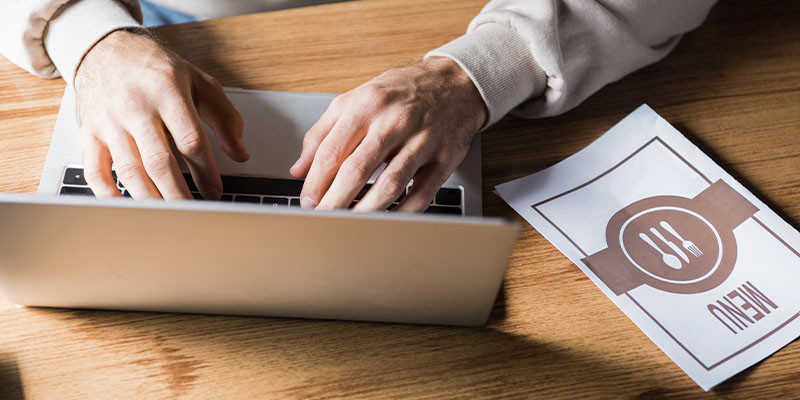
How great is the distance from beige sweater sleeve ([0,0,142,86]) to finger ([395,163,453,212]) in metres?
0.39

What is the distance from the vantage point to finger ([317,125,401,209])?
0.61 metres

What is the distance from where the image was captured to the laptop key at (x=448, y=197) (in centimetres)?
66

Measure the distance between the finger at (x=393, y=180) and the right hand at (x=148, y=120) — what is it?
15 cm

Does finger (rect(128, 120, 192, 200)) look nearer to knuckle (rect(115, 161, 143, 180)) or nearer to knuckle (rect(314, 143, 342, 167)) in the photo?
knuckle (rect(115, 161, 143, 180))

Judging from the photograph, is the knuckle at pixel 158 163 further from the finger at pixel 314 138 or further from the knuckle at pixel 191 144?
the finger at pixel 314 138

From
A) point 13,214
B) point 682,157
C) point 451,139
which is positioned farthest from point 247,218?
point 682,157

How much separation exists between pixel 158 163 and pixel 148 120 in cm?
6

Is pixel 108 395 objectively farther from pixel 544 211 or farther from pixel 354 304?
pixel 544 211

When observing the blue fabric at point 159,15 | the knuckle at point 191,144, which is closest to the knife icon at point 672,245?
the knuckle at point 191,144

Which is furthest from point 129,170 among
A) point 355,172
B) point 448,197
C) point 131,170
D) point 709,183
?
point 709,183

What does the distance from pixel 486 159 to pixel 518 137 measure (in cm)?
6

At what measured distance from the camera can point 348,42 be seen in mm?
820

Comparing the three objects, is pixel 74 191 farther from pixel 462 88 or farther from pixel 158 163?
pixel 462 88

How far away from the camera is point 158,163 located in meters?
0.60
